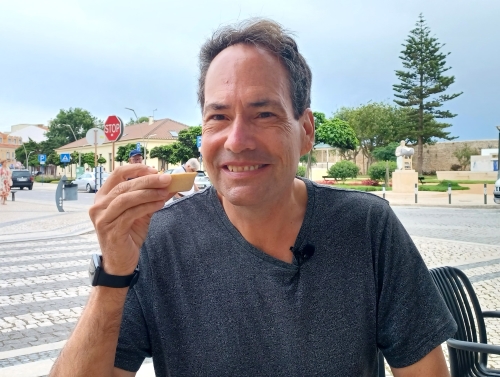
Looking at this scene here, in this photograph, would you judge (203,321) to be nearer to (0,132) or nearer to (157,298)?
(157,298)

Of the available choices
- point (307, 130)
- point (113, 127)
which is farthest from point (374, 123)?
point (307, 130)

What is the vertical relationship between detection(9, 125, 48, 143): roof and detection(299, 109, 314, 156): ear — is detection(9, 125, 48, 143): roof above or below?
above

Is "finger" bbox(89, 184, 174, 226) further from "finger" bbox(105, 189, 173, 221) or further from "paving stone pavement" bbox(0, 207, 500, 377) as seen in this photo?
"paving stone pavement" bbox(0, 207, 500, 377)

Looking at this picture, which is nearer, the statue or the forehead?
the forehead

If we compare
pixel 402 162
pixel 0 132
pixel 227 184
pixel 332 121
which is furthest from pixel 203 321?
pixel 0 132

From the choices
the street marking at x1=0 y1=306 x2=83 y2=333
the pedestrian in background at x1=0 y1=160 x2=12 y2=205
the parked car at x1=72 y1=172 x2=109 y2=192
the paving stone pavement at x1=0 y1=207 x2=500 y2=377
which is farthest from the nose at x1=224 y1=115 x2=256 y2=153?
the parked car at x1=72 y1=172 x2=109 y2=192

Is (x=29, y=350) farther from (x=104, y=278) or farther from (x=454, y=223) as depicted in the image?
(x=454, y=223)

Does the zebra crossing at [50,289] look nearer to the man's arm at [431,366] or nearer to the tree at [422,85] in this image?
the man's arm at [431,366]
